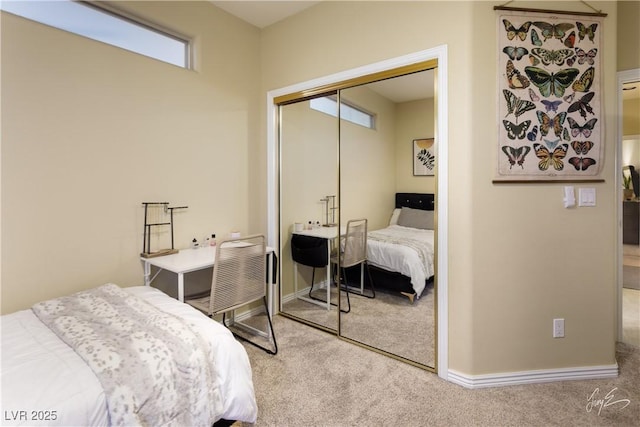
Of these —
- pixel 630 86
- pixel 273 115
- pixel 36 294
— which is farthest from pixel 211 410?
pixel 630 86

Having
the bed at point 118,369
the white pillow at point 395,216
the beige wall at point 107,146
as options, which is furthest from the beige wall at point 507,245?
the beige wall at point 107,146

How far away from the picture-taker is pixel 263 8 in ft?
9.14

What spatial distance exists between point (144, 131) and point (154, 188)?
43 cm

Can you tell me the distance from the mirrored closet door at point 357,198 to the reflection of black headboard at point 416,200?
11 millimetres

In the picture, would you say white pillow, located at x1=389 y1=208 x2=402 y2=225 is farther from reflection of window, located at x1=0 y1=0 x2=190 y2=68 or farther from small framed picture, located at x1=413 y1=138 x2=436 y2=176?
reflection of window, located at x1=0 y1=0 x2=190 y2=68

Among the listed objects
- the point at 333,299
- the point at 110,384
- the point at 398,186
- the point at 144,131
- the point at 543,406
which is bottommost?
the point at 543,406

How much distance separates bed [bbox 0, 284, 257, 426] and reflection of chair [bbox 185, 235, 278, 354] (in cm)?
45

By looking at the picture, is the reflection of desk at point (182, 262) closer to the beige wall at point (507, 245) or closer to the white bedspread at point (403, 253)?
the white bedspread at point (403, 253)

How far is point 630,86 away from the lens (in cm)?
253

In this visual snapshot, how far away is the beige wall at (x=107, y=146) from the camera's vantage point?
5.81 ft

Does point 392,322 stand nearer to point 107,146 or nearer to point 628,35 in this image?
point 107,146

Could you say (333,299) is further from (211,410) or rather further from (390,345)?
(211,410)

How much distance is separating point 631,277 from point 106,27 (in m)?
5.72

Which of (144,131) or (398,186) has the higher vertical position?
(144,131)
